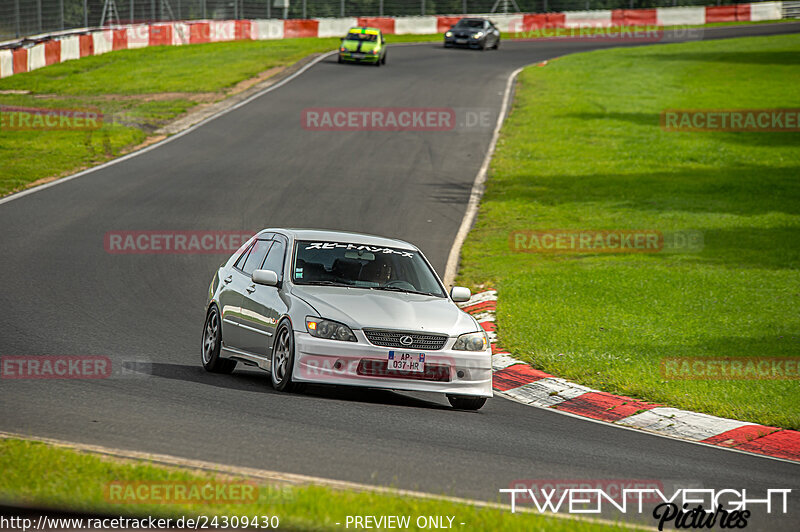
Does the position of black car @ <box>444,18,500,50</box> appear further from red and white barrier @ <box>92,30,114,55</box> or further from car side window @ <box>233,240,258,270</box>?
car side window @ <box>233,240,258,270</box>

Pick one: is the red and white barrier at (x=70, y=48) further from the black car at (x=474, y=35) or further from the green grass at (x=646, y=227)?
the green grass at (x=646, y=227)

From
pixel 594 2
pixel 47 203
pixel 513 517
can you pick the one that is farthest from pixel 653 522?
pixel 594 2

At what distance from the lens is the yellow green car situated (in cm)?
4572

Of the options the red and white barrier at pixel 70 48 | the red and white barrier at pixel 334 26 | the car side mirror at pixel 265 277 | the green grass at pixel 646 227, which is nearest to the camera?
the car side mirror at pixel 265 277

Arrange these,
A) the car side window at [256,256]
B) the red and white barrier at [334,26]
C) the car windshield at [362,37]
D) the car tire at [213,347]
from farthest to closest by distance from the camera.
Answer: the red and white barrier at [334,26], the car windshield at [362,37], the car side window at [256,256], the car tire at [213,347]

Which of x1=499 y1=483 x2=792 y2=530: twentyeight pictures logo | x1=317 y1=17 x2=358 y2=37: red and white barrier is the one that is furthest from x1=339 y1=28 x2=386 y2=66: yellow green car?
x1=499 y1=483 x2=792 y2=530: twentyeight pictures logo

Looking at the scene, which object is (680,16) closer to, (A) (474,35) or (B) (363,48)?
(A) (474,35)

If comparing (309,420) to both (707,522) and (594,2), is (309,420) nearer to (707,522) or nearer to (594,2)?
(707,522)

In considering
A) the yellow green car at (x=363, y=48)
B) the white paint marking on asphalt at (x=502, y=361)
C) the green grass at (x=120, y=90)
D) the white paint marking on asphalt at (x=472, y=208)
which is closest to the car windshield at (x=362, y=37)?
the yellow green car at (x=363, y=48)

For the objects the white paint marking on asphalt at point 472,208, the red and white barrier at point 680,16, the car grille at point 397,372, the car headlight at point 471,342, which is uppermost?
the red and white barrier at point 680,16

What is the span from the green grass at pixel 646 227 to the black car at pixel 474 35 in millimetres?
8318

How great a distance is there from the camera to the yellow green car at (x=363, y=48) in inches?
1800

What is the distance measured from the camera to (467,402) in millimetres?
10383

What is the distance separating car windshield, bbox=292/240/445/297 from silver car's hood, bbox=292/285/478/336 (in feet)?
0.92
